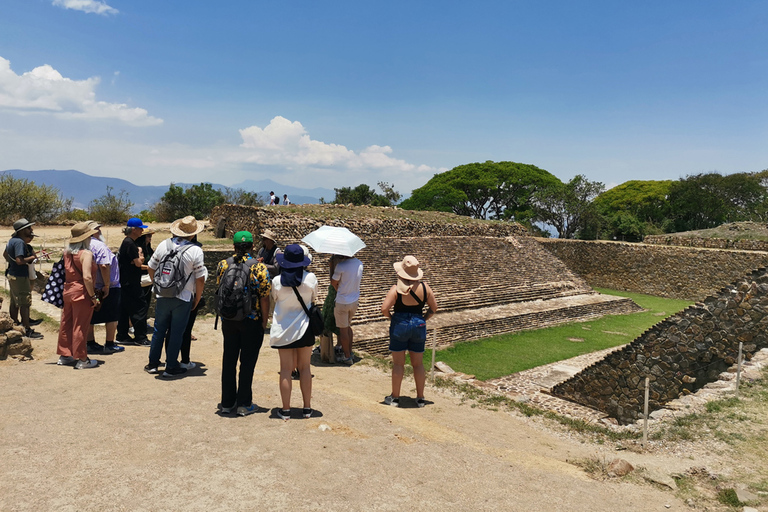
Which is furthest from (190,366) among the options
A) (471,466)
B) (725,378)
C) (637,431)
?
(725,378)

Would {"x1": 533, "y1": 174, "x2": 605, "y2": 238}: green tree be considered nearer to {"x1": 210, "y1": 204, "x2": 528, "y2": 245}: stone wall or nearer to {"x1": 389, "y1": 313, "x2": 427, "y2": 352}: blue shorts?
{"x1": 210, "y1": 204, "x2": 528, "y2": 245}: stone wall

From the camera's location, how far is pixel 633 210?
3812 centimetres

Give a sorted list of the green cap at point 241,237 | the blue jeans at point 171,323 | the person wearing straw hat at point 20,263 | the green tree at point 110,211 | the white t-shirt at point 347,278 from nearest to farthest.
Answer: the green cap at point 241,237
the blue jeans at point 171,323
the white t-shirt at point 347,278
the person wearing straw hat at point 20,263
the green tree at point 110,211

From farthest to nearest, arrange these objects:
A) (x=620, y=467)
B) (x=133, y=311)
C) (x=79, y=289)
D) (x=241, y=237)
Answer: (x=133, y=311)
(x=79, y=289)
(x=241, y=237)
(x=620, y=467)

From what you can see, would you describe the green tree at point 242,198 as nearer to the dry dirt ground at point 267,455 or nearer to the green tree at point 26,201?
the green tree at point 26,201

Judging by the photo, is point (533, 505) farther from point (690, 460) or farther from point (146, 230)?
point (146, 230)

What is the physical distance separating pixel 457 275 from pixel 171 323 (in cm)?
1131

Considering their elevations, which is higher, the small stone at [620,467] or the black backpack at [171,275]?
the black backpack at [171,275]

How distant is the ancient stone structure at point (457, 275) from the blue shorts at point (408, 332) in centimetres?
487

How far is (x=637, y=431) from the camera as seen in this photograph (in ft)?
15.6

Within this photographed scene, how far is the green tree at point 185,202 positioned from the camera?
23422 mm

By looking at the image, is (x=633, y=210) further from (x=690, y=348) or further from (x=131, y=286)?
(x=131, y=286)

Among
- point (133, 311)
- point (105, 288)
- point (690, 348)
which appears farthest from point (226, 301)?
point (690, 348)

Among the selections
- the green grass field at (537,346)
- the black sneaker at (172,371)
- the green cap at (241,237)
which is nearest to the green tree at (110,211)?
the green grass field at (537,346)
